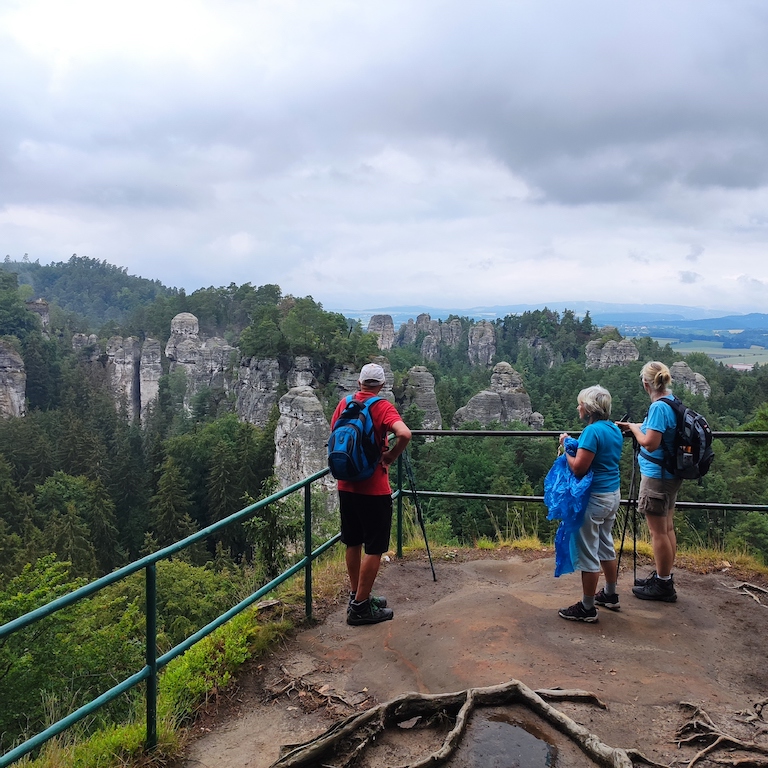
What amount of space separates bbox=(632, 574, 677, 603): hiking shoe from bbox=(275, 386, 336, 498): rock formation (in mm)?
27830

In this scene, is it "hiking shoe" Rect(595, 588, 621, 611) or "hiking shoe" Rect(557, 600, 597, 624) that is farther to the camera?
"hiking shoe" Rect(595, 588, 621, 611)

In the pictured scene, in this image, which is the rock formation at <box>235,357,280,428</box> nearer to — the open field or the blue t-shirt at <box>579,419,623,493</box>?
the blue t-shirt at <box>579,419,623,493</box>

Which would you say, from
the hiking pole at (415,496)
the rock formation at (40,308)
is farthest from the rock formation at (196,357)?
the hiking pole at (415,496)

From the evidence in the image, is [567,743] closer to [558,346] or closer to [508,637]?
[508,637]

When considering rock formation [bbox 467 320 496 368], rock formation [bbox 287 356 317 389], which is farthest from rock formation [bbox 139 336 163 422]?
rock formation [bbox 467 320 496 368]

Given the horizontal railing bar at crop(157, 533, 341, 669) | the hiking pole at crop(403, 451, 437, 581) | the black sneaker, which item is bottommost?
the black sneaker

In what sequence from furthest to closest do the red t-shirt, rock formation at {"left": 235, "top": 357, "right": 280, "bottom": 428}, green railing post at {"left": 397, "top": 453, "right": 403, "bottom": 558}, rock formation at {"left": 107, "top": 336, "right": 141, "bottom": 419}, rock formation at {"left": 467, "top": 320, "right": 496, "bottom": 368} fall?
rock formation at {"left": 467, "top": 320, "right": 496, "bottom": 368} → rock formation at {"left": 107, "top": 336, "right": 141, "bottom": 419} → rock formation at {"left": 235, "top": 357, "right": 280, "bottom": 428} → green railing post at {"left": 397, "top": 453, "right": 403, "bottom": 558} → the red t-shirt

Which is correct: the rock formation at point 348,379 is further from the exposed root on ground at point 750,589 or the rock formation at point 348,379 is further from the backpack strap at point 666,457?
the backpack strap at point 666,457

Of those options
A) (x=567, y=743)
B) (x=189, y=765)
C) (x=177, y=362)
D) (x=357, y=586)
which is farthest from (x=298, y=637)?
(x=177, y=362)

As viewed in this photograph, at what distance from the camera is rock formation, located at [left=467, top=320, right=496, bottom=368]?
3986 inches

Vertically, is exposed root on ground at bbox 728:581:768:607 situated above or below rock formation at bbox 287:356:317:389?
above

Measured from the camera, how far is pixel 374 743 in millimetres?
2848

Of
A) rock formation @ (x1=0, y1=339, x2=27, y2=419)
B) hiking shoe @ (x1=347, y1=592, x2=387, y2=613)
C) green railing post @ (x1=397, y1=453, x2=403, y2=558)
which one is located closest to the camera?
hiking shoe @ (x1=347, y1=592, x2=387, y2=613)

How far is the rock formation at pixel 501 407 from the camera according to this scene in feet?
171
